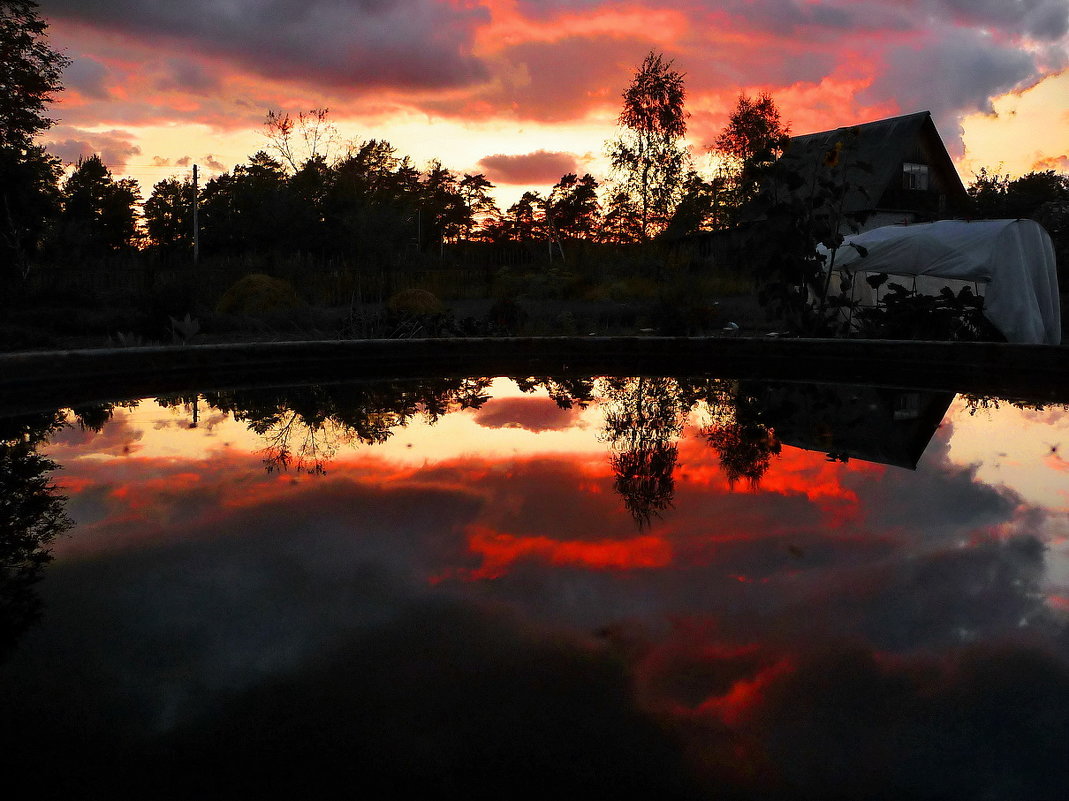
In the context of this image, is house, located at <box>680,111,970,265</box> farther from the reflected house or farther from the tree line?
the reflected house

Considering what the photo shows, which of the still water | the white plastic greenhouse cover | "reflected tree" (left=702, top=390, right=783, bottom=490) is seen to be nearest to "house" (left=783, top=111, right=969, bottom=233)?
the white plastic greenhouse cover

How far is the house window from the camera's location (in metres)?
25.6

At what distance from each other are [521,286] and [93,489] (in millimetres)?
14291

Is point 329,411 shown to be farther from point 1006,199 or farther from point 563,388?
point 1006,199

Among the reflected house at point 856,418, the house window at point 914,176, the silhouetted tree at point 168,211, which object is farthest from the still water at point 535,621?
the silhouetted tree at point 168,211

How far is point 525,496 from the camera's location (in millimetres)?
3178

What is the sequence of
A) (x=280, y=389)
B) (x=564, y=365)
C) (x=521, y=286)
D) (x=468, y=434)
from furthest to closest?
(x=521, y=286) → (x=564, y=365) → (x=280, y=389) → (x=468, y=434)

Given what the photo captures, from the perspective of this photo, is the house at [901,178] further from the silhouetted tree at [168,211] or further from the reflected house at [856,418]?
the silhouetted tree at [168,211]

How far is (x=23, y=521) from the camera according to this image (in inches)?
111

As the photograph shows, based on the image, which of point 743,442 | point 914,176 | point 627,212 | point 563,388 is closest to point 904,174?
point 914,176

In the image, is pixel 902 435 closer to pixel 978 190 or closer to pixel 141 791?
pixel 141 791

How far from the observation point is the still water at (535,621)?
1.43 m

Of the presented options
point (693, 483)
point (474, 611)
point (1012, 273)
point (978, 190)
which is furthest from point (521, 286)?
point (978, 190)

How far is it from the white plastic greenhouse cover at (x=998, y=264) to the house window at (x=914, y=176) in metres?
16.6
